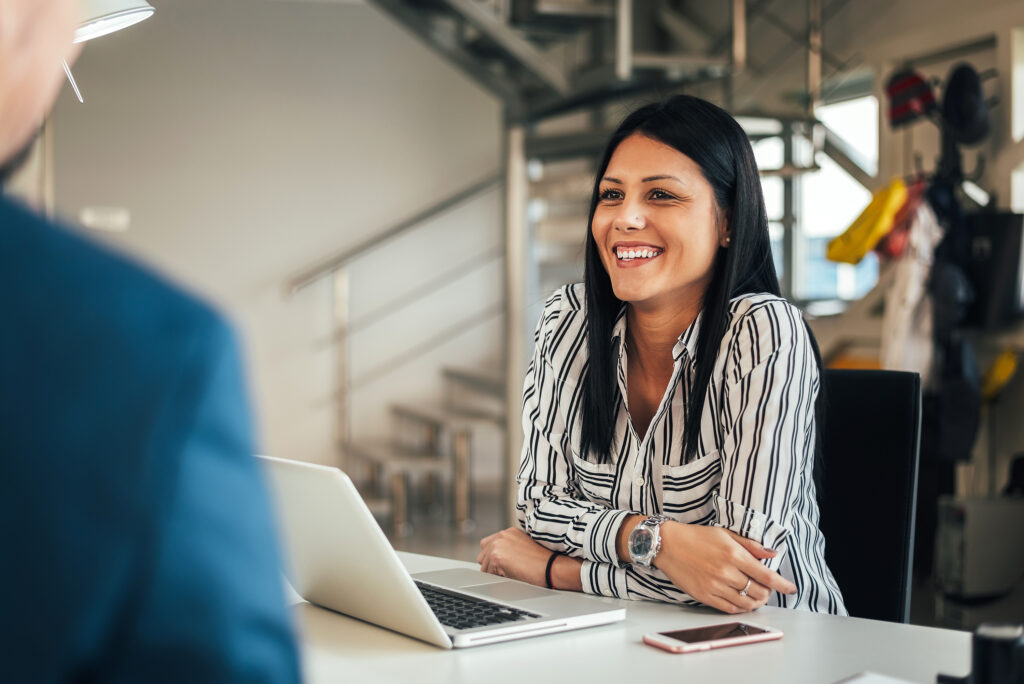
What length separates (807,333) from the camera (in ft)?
4.95

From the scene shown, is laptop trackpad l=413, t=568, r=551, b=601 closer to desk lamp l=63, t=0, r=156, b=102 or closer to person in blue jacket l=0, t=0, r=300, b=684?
desk lamp l=63, t=0, r=156, b=102

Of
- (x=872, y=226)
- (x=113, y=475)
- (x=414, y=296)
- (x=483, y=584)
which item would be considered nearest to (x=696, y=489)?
(x=483, y=584)

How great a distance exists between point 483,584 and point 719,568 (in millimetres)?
289

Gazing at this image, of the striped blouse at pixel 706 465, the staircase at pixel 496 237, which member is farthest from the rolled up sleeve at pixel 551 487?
the staircase at pixel 496 237

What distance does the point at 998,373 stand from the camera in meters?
3.54

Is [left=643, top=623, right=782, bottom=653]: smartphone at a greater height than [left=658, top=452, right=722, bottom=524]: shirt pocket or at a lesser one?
lesser

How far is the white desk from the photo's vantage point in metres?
0.97

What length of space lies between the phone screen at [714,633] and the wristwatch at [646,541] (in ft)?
0.71

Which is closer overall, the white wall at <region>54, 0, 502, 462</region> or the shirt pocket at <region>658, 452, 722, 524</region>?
the shirt pocket at <region>658, 452, 722, 524</region>

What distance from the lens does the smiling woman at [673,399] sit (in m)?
→ 1.38

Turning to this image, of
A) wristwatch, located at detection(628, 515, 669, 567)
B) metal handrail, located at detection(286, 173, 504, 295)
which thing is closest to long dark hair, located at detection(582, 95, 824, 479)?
wristwatch, located at detection(628, 515, 669, 567)

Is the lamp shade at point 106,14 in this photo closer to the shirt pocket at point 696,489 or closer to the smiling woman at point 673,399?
the smiling woman at point 673,399

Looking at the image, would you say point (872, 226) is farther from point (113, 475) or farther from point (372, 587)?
point (113, 475)

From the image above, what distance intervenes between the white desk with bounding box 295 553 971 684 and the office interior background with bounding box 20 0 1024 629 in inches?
141
